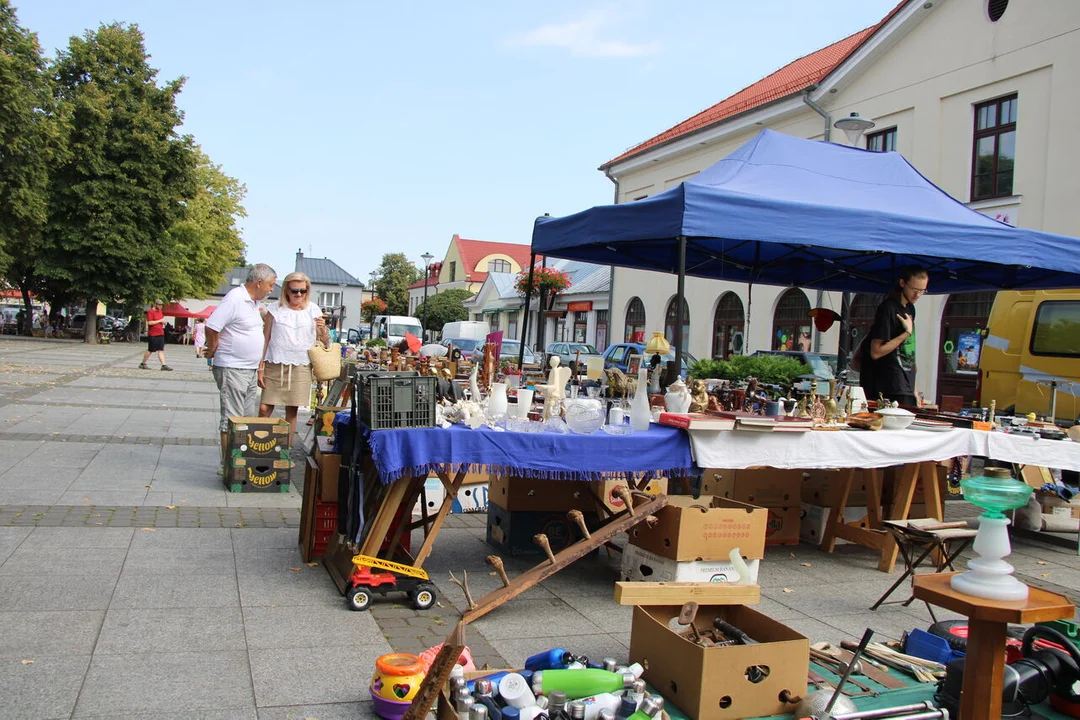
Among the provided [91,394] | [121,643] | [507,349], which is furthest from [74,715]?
[507,349]

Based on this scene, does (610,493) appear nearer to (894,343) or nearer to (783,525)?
(783,525)

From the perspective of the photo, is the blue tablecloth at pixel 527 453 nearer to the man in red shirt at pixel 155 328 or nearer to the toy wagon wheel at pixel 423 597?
the toy wagon wheel at pixel 423 597

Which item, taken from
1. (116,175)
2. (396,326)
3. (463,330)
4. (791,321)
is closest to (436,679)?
(791,321)

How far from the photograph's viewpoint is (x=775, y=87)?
75.7 ft

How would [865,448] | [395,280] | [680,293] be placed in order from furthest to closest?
1. [395,280]
2. [680,293]
3. [865,448]

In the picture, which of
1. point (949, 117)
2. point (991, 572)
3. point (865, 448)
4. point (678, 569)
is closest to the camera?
point (991, 572)

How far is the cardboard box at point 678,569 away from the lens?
4293 millimetres

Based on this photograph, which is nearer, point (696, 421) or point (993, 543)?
point (993, 543)

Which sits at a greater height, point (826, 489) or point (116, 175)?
point (116, 175)

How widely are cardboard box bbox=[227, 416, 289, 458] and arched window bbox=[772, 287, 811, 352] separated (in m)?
15.2

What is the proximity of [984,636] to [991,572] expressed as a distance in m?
0.21

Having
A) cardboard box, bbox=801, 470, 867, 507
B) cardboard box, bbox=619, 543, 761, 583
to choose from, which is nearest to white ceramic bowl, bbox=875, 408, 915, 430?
cardboard box, bbox=801, 470, 867, 507

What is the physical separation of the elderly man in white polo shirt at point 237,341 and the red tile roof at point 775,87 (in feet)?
52.0

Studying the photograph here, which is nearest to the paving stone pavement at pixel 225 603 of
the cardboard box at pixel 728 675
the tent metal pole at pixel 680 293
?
the cardboard box at pixel 728 675
